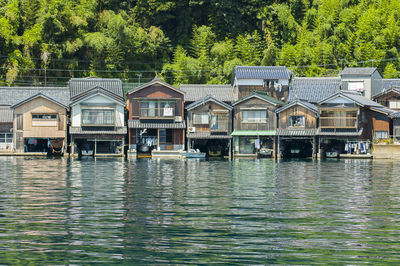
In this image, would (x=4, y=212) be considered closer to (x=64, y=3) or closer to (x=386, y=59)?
(x=64, y=3)

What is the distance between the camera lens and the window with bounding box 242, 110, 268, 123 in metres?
66.2

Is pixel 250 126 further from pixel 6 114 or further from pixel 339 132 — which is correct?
pixel 6 114

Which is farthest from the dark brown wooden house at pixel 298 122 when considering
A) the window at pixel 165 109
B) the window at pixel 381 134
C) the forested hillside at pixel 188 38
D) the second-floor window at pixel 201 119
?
the forested hillside at pixel 188 38

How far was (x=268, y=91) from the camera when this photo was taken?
7012 cm

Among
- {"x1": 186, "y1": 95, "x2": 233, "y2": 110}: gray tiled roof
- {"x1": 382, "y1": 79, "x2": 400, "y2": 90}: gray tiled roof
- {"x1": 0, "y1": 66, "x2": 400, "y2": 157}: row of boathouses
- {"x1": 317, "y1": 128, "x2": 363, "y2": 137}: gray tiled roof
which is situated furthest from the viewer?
{"x1": 382, "y1": 79, "x2": 400, "y2": 90}: gray tiled roof

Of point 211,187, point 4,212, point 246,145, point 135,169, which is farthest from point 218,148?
point 4,212

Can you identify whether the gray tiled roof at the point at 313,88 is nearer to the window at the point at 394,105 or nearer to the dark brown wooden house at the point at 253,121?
the dark brown wooden house at the point at 253,121

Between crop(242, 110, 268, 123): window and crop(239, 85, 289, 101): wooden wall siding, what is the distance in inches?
135

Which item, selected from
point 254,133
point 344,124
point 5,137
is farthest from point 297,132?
point 5,137

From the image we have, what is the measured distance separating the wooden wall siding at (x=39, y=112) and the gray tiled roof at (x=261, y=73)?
1958cm

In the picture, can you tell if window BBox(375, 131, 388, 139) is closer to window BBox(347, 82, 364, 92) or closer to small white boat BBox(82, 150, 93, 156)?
window BBox(347, 82, 364, 92)

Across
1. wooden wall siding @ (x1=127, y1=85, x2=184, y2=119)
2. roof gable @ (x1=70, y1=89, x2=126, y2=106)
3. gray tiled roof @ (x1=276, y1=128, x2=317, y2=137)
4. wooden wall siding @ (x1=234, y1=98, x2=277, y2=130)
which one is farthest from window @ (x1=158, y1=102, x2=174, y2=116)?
gray tiled roof @ (x1=276, y1=128, x2=317, y2=137)

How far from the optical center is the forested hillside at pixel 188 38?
73.3m

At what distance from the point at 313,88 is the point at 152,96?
59.7 feet
